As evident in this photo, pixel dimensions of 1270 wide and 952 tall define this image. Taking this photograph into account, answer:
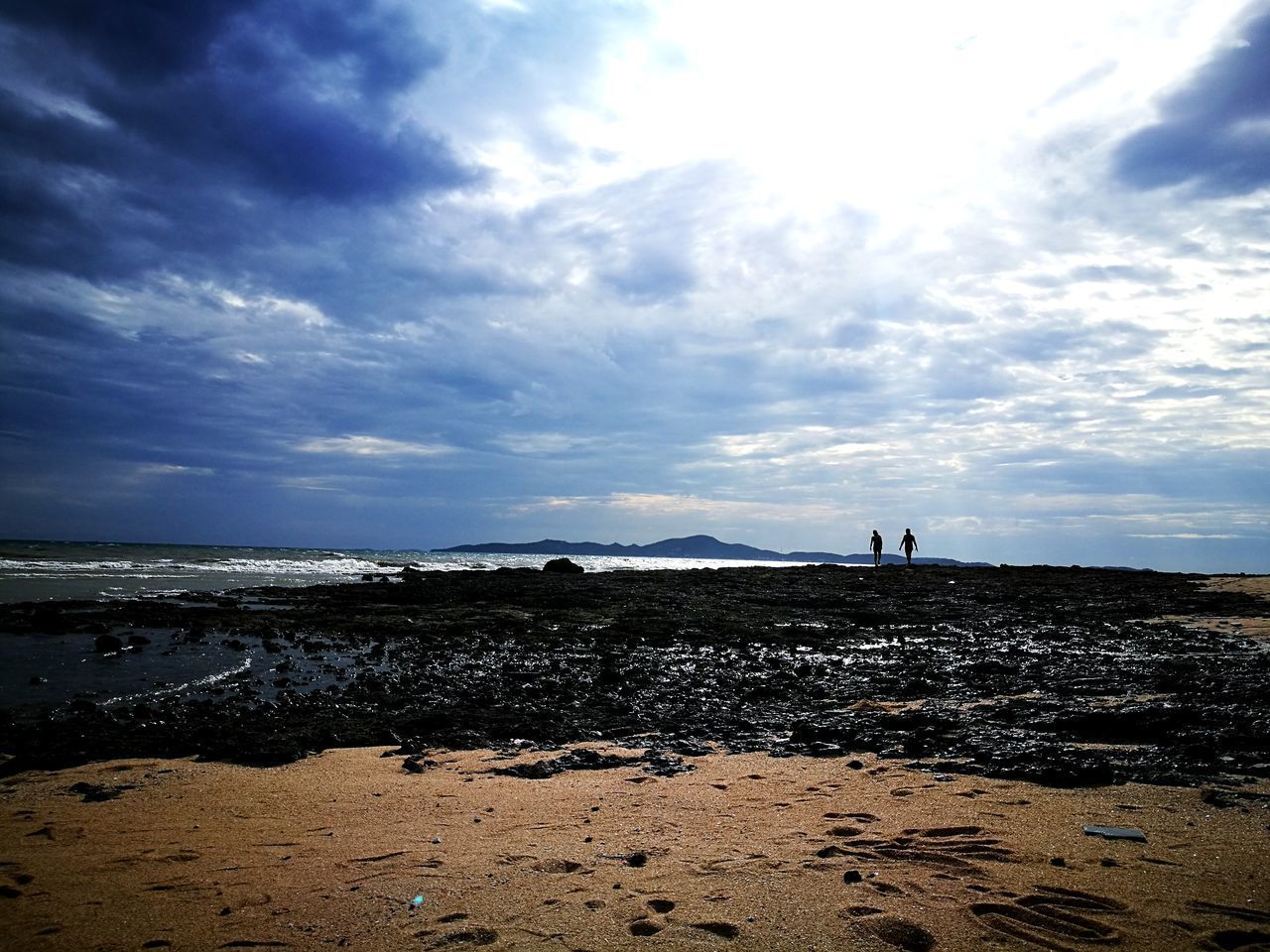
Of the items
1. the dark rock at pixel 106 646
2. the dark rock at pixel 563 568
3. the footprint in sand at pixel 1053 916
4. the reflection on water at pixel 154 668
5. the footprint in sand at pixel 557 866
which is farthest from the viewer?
the dark rock at pixel 563 568

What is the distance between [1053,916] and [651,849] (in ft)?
8.49

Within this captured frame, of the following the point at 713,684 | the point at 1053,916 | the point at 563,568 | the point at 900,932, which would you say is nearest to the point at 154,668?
the point at 713,684

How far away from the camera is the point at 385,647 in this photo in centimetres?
1722

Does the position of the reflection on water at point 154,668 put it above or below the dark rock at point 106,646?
below

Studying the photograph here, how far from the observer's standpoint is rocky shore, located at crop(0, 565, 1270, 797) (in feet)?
26.2

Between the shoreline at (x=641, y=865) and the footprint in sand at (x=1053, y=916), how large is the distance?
0.01 meters

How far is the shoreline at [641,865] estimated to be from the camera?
13.1ft

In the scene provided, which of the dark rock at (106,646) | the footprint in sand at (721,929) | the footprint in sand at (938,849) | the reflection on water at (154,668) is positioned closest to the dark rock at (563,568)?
the reflection on water at (154,668)

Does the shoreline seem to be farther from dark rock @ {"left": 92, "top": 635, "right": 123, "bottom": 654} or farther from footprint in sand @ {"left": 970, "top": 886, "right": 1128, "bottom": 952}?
dark rock @ {"left": 92, "top": 635, "right": 123, "bottom": 654}

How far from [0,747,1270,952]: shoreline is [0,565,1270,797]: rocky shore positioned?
1085 mm

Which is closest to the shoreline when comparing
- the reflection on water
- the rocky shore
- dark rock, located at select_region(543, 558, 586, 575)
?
the rocky shore

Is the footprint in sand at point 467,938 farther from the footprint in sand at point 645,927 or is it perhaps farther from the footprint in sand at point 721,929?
the footprint in sand at point 721,929

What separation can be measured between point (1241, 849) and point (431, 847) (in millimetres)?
5590

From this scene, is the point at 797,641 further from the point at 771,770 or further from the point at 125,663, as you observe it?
the point at 125,663
